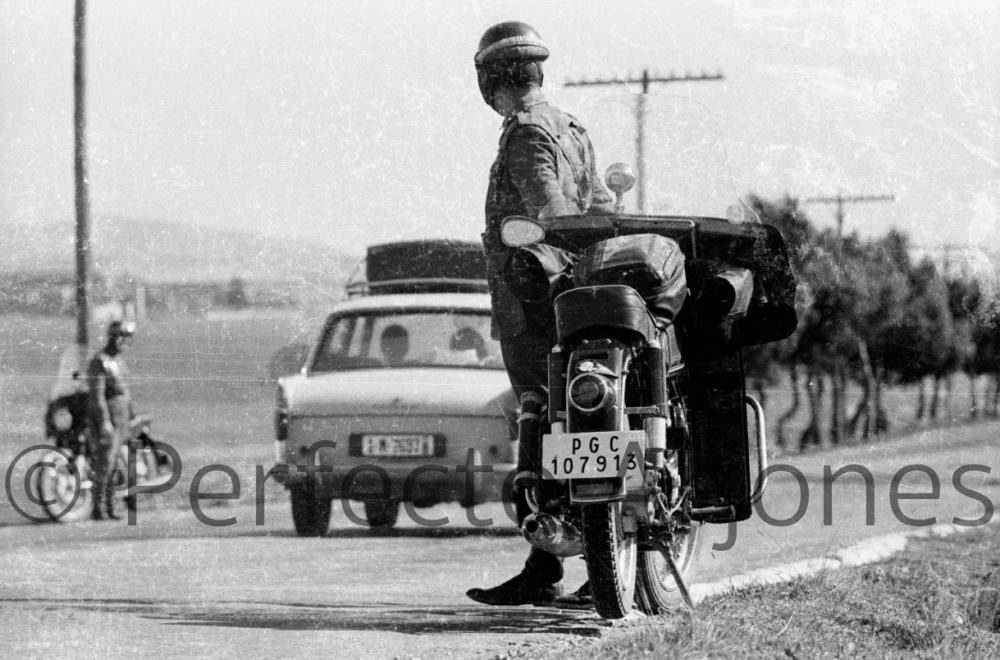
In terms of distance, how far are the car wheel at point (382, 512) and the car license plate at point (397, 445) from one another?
1.66 ft

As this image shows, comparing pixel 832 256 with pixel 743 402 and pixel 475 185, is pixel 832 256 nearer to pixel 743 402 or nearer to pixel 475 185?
pixel 475 185

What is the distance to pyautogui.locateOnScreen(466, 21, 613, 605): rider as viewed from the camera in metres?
5.89

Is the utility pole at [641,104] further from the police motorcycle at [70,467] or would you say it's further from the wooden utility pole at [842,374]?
the police motorcycle at [70,467]

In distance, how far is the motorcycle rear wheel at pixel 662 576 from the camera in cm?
579

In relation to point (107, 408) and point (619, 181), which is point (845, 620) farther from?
point (107, 408)

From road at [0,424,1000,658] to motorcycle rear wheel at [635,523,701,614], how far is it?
21cm

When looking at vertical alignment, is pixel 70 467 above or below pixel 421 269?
below

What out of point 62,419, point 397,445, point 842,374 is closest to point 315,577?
point 397,445

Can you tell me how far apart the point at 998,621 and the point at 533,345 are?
2484 millimetres

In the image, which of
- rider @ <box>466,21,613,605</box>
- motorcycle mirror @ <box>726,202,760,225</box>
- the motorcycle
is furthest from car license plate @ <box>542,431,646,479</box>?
the motorcycle

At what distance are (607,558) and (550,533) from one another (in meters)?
0.24

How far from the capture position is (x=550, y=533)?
5.32 metres

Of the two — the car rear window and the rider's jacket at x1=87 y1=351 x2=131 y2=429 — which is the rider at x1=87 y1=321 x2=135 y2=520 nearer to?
the rider's jacket at x1=87 y1=351 x2=131 y2=429

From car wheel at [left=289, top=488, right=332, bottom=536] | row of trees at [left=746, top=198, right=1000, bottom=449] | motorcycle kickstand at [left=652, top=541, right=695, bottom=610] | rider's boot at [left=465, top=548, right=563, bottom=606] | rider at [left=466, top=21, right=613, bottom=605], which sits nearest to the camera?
motorcycle kickstand at [left=652, top=541, right=695, bottom=610]
